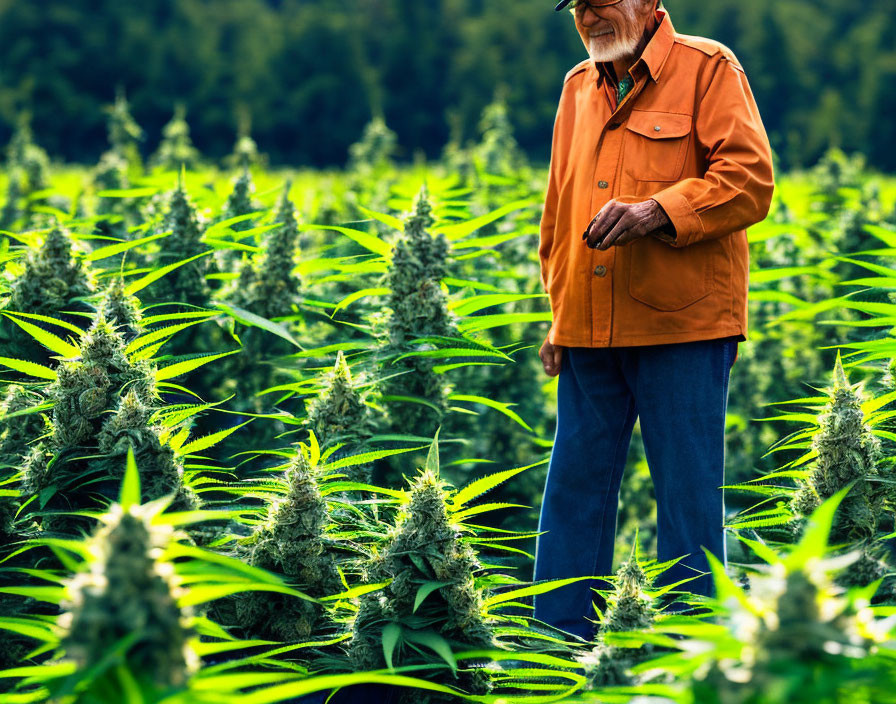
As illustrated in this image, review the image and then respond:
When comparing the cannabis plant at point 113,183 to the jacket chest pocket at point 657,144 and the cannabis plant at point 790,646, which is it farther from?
the cannabis plant at point 790,646

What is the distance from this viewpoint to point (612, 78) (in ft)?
9.43

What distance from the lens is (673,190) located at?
8.40 feet

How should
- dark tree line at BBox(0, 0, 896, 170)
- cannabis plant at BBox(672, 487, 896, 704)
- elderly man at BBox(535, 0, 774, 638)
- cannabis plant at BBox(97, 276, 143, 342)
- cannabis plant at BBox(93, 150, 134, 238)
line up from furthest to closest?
1. dark tree line at BBox(0, 0, 896, 170)
2. cannabis plant at BBox(93, 150, 134, 238)
3. elderly man at BBox(535, 0, 774, 638)
4. cannabis plant at BBox(97, 276, 143, 342)
5. cannabis plant at BBox(672, 487, 896, 704)

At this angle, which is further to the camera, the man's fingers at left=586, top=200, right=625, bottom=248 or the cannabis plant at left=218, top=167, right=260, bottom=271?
the cannabis plant at left=218, top=167, right=260, bottom=271

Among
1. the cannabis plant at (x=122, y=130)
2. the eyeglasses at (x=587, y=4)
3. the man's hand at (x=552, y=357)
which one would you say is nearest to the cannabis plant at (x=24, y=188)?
the cannabis plant at (x=122, y=130)

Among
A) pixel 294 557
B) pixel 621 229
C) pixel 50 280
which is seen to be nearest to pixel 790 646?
→ pixel 294 557

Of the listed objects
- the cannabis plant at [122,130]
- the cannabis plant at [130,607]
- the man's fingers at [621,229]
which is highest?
the cannabis plant at [122,130]

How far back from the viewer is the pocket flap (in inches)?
107

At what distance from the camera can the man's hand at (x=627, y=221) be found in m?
2.52

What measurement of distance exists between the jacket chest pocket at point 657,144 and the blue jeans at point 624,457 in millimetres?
518

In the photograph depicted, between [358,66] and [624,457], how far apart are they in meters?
36.0

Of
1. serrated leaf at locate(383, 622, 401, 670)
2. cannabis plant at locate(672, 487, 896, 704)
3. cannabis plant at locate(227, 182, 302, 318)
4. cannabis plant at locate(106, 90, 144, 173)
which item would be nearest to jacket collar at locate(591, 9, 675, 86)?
cannabis plant at locate(227, 182, 302, 318)

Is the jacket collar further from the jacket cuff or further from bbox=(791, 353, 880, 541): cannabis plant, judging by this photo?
bbox=(791, 353, 880, 541): cannabis plant

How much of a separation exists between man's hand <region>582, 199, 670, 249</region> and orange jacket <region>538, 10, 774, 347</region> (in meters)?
0.07
